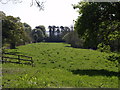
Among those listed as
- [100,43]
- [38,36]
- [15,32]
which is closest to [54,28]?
[38,36]

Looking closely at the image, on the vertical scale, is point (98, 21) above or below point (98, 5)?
below

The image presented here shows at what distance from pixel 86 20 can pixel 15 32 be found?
25939mm

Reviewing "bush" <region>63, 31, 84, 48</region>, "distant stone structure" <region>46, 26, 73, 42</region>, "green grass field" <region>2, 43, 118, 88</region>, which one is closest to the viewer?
"green grass field" <region>2, 43, 118, 88</region>

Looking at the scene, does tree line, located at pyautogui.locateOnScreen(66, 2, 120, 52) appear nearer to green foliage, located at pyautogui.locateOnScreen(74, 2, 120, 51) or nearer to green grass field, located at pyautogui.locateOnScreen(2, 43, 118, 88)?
green foliage, located at pyautogui.locateOnScreen(74, 2, 120, 51)

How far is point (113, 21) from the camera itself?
2489cm

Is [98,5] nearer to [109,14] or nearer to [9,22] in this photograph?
[109,14]

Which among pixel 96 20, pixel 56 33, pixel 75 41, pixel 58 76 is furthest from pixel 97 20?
pixel 56 33

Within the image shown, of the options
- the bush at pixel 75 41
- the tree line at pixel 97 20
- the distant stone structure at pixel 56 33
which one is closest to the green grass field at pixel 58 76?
the tree line at pixel 97 20

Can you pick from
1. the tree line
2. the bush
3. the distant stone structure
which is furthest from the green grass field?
the distant stone structure

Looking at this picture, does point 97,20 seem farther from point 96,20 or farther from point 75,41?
point 75,41

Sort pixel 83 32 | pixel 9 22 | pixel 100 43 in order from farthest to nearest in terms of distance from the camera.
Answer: pixel 9 22 → pixel 100 43 → pixel 83 32

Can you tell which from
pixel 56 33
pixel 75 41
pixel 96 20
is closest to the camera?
pixel 96 20

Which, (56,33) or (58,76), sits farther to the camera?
(56,33)

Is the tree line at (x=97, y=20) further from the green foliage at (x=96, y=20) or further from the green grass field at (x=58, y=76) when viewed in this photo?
the green grass field at (x=58, y=76)
